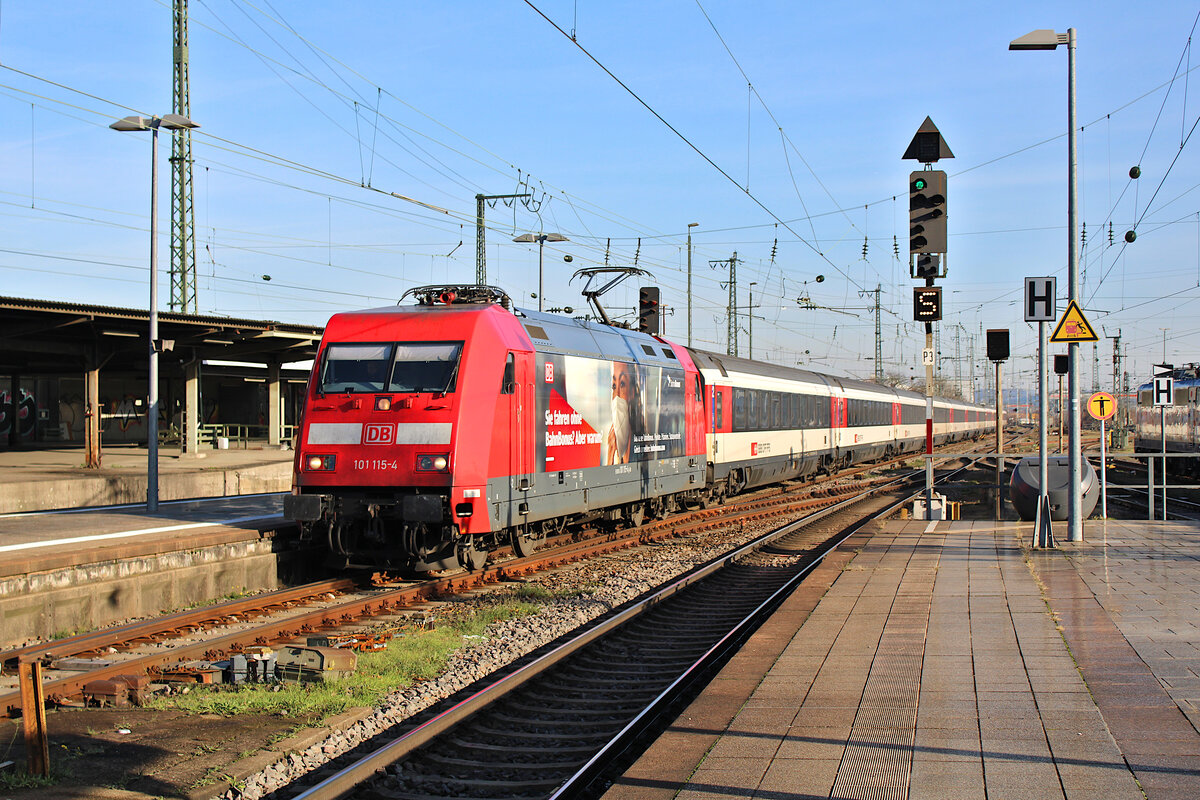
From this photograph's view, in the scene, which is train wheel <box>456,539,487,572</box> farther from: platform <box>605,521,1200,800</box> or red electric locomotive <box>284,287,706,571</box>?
platform <box>605,521,1200,800</box>

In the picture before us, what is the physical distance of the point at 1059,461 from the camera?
19.4m

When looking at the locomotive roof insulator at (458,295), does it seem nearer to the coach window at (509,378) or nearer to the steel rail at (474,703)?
the coach window at (509,378)

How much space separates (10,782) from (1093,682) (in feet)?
22.1

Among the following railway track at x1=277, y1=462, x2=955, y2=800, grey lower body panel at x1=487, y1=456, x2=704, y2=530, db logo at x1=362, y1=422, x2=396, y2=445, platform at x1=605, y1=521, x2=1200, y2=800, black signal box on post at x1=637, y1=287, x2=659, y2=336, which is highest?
black signal box on post at x1=637, y1=287, x2=659, y2=336

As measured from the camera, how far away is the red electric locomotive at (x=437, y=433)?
37.4 ft

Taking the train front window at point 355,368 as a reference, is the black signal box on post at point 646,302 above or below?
above

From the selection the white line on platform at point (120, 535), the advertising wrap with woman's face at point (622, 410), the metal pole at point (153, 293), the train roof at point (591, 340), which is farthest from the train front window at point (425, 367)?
the metal pole at point (153, 293)

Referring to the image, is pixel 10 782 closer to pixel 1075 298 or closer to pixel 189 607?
pixel 189 607

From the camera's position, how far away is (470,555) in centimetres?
1203

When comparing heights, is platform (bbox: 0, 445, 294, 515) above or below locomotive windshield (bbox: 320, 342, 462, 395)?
below

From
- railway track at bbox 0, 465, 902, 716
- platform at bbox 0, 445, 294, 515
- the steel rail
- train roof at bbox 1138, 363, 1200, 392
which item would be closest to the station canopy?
platform at bbox 0, 445, 294, 515

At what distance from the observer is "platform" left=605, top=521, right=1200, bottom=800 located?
16.4ft

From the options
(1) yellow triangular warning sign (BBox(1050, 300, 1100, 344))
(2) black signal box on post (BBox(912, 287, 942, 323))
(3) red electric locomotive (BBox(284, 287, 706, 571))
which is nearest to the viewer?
(3) red electric locomotive (BBox(284, 287, 706, 571))

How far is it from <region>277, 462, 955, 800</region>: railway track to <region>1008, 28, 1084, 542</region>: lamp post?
189 inches
